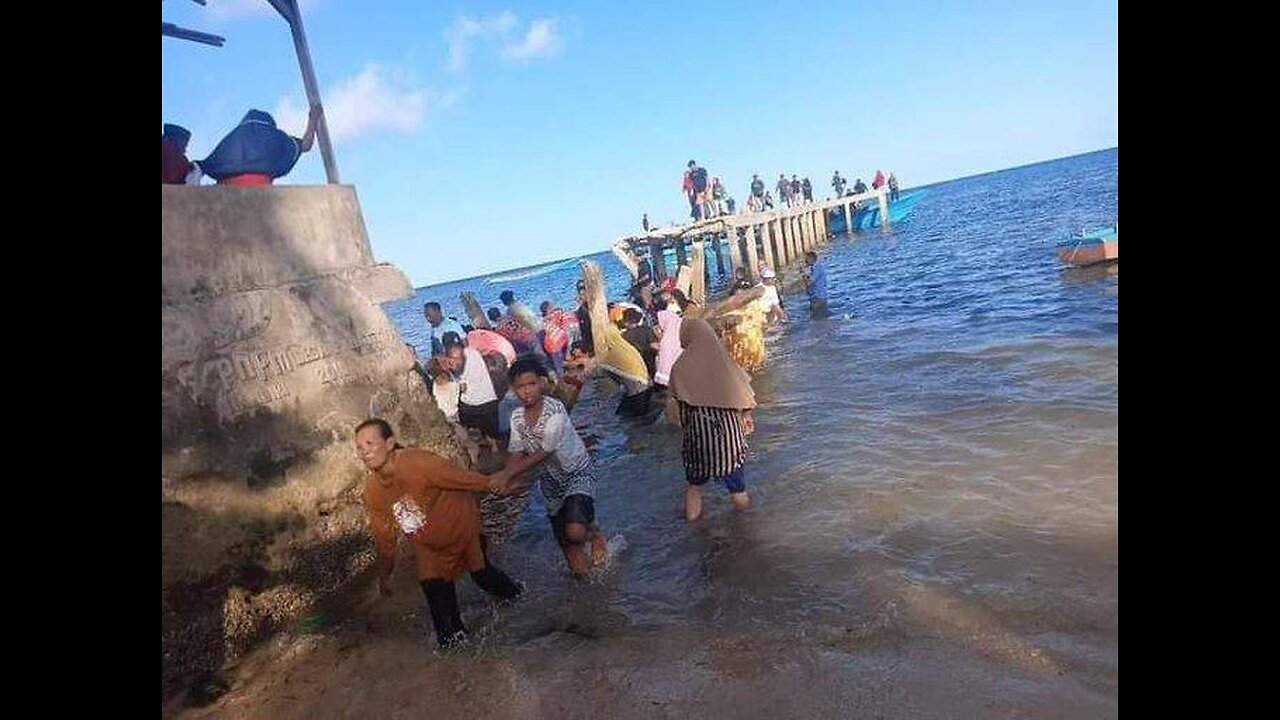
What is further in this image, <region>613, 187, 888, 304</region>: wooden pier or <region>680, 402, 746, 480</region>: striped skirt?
<region>613, 187, 888, 304</region>: wooden pier

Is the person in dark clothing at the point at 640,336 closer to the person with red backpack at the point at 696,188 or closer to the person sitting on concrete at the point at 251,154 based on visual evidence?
the person sitting on concrete at the point at 251,154

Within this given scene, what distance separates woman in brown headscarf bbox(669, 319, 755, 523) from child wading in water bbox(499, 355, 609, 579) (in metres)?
0.90

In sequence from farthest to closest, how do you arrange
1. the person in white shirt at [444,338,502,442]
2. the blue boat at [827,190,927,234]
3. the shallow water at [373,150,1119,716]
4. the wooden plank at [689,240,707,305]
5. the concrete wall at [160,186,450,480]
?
the blue boat at [827,190,927,234], the wooden plank at [689,240,707,305], the person in white shirt at [444,338,502,442], the concrete wall at [160,186,450,480], the shallow water at [373,150,1119,716]

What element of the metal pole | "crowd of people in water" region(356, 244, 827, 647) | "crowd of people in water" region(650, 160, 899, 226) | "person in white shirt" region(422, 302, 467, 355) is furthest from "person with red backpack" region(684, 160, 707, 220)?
the metal pole

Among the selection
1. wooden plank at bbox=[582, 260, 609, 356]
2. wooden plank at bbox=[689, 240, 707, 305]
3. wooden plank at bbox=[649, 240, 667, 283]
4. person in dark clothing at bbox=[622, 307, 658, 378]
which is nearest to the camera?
person in dark clothing at bbox=[622, 307, 658, 378]

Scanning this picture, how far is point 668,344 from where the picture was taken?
24.5ft

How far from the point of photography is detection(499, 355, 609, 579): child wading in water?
162 inches

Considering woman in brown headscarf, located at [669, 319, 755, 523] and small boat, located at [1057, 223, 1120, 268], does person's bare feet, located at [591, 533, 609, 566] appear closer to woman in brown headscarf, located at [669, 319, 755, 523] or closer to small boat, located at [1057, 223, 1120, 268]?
woman in brown headscarf, located at [669, 319, 755, 523]

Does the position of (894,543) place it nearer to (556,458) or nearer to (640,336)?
(556,458)

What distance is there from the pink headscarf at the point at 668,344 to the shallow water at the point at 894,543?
80 centimetres
